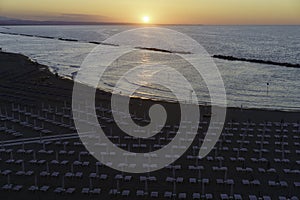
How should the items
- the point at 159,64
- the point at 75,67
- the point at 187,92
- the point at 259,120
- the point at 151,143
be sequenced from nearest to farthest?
the point at 151,143, the point at 259,120, the point at 187,92, the point at 75,67, the point at 159,64

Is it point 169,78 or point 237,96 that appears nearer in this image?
point 237,96

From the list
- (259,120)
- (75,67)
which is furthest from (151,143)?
(75,67)

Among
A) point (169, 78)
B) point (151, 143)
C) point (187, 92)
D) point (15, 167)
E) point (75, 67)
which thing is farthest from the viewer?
point (75, 67)

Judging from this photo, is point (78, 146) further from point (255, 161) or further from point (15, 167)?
point (255, 161)

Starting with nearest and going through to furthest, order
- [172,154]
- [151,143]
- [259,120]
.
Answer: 1. [172,154]
2. [151,143]
3. [259,120]

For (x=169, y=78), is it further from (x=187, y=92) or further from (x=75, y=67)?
(x=75, y=67)

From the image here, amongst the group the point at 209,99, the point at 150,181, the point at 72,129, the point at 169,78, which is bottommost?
the point at 150,181

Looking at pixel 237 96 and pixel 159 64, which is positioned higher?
pixel 159 64

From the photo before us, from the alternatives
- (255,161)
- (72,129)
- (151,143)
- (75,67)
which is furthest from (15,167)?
(75,67)

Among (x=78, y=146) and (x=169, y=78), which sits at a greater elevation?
(x=169, y=78)
